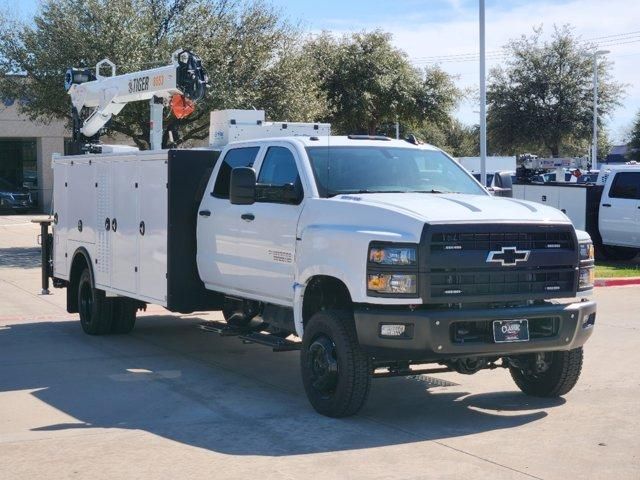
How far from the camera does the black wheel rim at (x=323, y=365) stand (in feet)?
25.2

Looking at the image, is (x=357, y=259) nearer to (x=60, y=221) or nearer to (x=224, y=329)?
(x=224, y=329)

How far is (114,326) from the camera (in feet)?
39.6

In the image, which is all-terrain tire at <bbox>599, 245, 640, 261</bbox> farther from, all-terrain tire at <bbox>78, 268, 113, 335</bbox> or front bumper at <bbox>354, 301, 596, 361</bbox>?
front bumper at <bbox>354, 301, 596, 361</bbox>

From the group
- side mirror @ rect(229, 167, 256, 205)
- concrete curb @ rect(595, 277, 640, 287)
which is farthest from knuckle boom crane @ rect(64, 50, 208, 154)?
concrete curb @ rect(595, 277, 640, 287)

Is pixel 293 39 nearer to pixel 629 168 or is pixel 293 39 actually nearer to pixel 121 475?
pixel 629 168

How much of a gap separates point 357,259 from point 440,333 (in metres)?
0.82

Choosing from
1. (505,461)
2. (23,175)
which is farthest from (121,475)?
(23,175)

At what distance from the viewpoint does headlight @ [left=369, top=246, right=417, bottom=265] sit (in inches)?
283

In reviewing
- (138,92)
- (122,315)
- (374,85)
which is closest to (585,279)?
(122,315)

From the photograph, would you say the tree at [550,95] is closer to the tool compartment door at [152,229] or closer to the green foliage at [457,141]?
the green foliage at [457,141]

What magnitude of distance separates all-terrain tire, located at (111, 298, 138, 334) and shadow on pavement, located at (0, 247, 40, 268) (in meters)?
10.4

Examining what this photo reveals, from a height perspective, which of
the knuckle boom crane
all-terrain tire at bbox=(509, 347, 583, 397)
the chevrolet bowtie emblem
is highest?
the knuckle boom crane

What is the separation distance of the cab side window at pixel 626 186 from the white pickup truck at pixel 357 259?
39.7ft

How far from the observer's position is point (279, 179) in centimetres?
880
